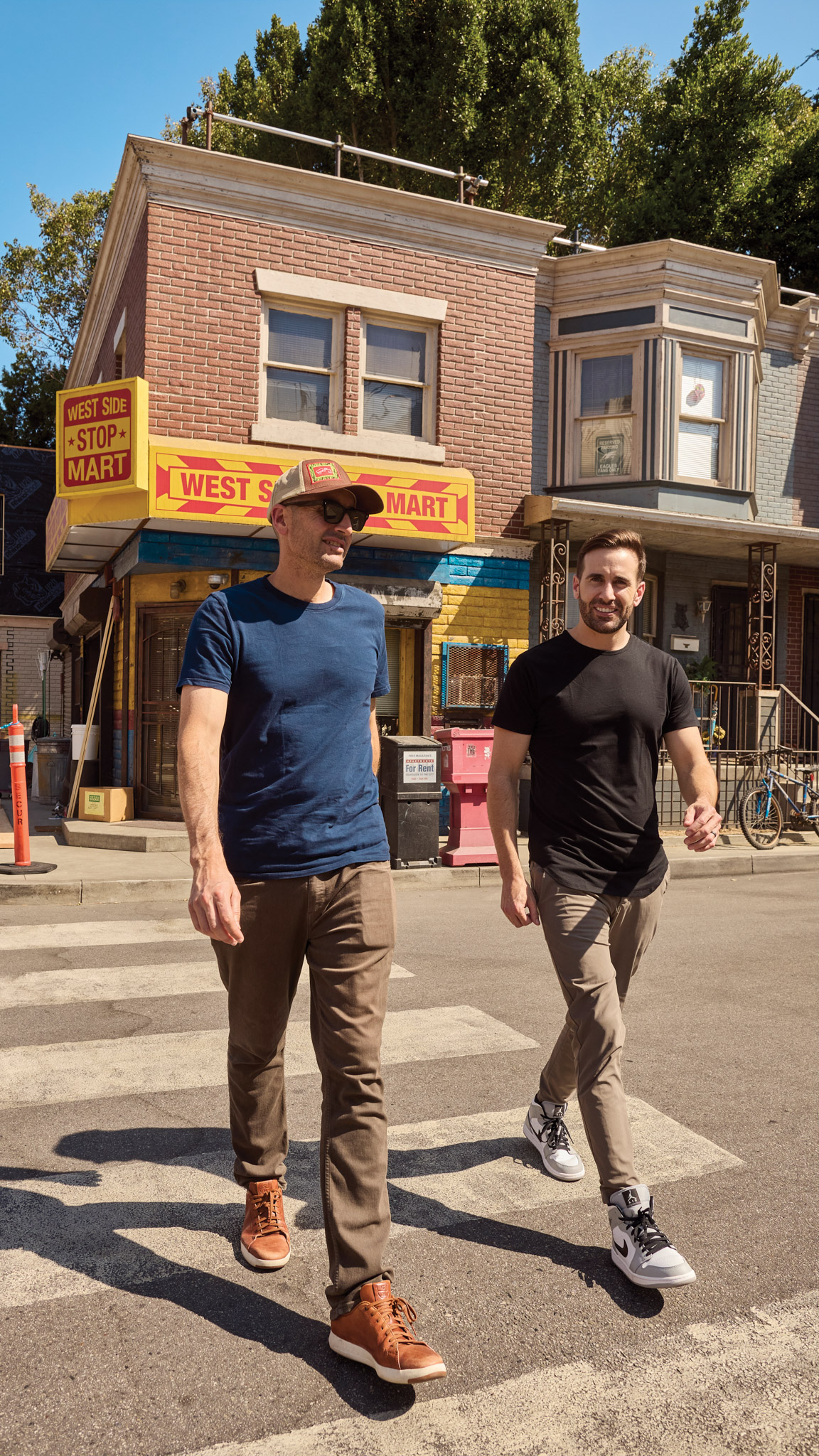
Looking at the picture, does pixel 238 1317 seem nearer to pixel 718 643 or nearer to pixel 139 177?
pixel 139 177

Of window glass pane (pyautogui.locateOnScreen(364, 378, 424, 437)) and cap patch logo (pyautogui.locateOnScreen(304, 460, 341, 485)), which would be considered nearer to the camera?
cap patch logo (pyautogui.locateOnScreen(304, 460, 341, 485))

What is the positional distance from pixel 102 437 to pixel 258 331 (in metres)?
2.53

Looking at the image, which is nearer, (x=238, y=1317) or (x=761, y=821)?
(x=238, y=1317)

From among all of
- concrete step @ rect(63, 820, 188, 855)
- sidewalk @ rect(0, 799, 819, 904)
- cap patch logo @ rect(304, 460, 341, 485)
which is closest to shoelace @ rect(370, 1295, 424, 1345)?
cap patch logo @ rect(304, 460, 341, 485)

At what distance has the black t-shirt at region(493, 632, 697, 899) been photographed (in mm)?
3342

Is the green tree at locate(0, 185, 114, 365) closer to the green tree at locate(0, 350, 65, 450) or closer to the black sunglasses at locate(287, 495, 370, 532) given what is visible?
the green tree at locate(0, 350, 65, 450)

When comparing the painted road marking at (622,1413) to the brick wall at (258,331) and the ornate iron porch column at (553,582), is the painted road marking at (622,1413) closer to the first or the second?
the brick wall at (258,331)

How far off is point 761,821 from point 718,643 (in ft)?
14.4

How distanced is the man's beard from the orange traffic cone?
723 cm

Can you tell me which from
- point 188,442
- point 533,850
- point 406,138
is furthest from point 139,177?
point 406,138

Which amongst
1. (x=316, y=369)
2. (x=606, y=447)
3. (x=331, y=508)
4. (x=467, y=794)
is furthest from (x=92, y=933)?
(x=606, y=447)

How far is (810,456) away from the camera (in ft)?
55.6

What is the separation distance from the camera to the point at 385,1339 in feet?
8.07

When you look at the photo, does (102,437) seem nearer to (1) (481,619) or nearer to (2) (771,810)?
(1) (481,619)
